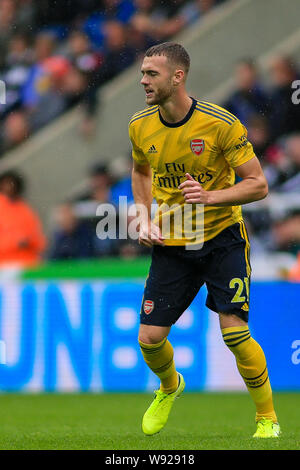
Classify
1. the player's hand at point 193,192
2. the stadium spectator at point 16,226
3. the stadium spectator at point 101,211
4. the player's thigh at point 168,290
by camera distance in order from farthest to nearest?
the stadium spectator at point 16,226 < the stadium spectator at point 101,211 < the player's thigh at point 168,290 < the player's hand at point 193,192

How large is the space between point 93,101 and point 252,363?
4617 mm

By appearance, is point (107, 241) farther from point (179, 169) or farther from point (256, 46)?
point (179, 169)

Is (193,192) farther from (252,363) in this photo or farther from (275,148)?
(275,148)

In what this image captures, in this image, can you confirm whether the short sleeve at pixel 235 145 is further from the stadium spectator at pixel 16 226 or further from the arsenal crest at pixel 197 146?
the stadium spectator at pixel 16 226

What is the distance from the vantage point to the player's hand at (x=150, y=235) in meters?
5.82

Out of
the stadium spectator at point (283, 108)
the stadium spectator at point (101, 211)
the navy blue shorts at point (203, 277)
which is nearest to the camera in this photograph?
the navy blue shorts at point (203, 277)

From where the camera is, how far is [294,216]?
344 inches

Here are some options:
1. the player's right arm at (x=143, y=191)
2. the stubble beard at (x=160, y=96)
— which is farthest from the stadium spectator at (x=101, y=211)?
the stubble beard at (x=160, y=96)

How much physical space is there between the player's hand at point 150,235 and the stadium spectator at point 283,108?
3026 millimetres

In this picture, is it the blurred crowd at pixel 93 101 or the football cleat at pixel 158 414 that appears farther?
the blurred crowd at pixel 93 101

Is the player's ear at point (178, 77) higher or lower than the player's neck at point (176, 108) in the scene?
higher

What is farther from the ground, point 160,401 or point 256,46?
point 256,46

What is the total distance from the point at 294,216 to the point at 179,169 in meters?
3.12
